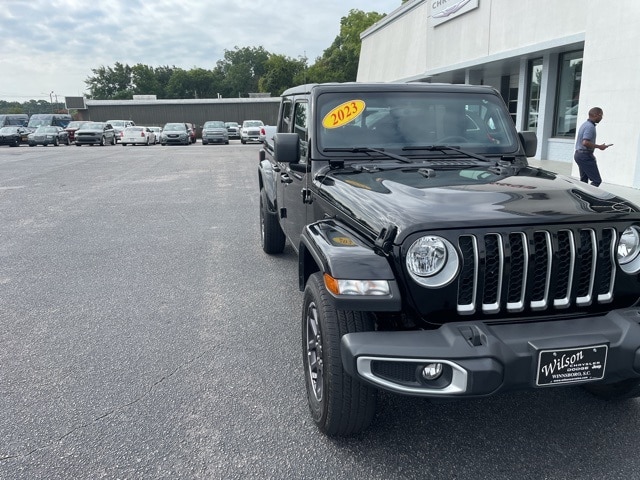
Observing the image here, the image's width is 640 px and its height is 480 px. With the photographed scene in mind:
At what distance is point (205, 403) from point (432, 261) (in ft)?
5.49

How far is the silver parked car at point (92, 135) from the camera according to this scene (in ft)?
108

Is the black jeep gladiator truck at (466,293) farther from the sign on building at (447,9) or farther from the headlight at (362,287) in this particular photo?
the sign on building at (447,9)

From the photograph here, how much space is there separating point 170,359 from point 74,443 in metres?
1.04

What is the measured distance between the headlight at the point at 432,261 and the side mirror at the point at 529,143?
215cm

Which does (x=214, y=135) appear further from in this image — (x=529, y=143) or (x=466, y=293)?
(x=466, y=293)

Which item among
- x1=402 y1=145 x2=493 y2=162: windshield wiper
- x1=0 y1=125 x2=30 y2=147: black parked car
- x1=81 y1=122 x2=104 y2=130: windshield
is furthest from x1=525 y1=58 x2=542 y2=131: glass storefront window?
x1=0 y1=125 x2=30 y2=147: black parked car

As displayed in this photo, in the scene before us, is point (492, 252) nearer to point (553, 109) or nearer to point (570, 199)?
point (570, 199)

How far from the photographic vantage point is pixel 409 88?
419 centimetres

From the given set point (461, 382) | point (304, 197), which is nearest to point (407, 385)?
point (461, 382)

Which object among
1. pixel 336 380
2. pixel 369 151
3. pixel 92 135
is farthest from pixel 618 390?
pixel 92 135

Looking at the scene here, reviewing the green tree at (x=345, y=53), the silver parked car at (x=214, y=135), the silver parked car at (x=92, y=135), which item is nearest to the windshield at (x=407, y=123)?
the silver parked car at (x=214, y=135)

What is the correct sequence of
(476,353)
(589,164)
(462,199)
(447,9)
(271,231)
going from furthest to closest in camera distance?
(447,9) → (589,164) → (271,231) → (462,199) → (476,353)

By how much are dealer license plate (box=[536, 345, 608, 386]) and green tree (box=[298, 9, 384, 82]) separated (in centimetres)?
6556

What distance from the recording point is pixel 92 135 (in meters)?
32.9
